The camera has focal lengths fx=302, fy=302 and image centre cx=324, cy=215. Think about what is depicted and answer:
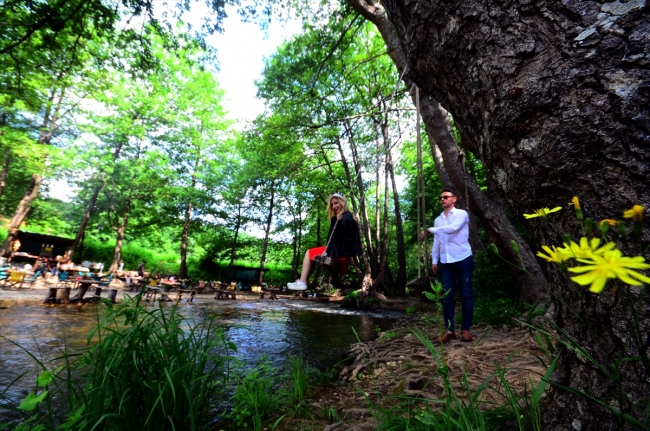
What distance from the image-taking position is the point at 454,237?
335cm

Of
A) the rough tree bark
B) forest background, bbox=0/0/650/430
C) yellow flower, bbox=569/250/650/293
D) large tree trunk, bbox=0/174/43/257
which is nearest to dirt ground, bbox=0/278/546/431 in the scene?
forest background, bbox=0/0/650/430

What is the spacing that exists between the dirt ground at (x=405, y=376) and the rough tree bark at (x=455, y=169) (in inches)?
55.1

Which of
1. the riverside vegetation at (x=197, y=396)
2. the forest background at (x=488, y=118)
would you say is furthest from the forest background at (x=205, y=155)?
the riverside vegetation at (x=197, y=396)

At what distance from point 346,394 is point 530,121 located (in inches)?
88.0

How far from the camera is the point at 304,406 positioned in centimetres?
216

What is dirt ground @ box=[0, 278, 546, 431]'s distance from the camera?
1836mm

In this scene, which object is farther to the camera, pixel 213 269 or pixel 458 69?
pixel 213 269

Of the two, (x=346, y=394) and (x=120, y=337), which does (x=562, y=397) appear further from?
(x=120, y=337)

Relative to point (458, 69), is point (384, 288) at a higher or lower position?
lower

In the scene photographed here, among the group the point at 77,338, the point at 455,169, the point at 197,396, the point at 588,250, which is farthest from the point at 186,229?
the point at 588,250

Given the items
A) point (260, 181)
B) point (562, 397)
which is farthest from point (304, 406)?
point (260, 181)

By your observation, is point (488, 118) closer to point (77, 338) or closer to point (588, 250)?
point (588, 250)

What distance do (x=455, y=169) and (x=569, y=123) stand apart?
170 inches

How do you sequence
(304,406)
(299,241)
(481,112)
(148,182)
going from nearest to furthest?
(481,112), (304,406), (148,182), (299,241)
